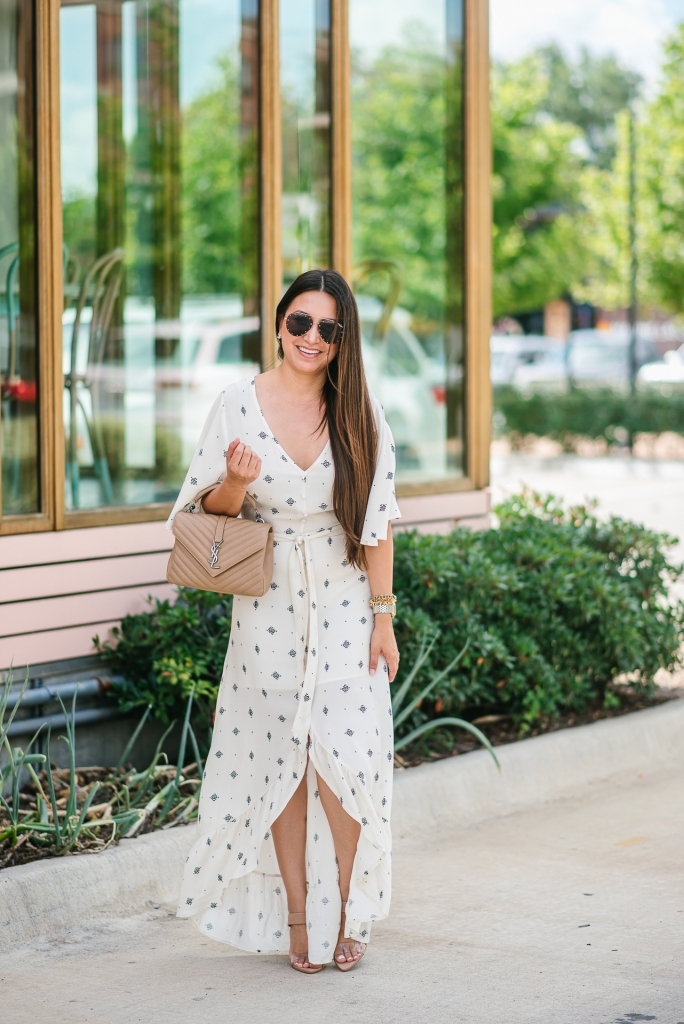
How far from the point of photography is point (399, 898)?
14.9 ft

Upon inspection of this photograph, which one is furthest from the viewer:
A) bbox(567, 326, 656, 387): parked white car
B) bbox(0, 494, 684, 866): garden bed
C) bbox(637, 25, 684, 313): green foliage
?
bbox(567, 326, 656, 387): parked white car

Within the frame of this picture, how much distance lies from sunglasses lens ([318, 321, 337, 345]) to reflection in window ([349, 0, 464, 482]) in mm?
3397

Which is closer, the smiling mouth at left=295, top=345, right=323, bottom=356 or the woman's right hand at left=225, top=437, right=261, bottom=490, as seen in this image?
the woman's right hand at left=225, top=437, right=261, bottom=490

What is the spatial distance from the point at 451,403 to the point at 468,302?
0.55 metres

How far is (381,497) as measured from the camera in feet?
12.6

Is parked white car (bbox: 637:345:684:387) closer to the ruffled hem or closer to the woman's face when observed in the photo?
the woman's face

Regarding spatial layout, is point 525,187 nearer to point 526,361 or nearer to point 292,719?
point 526,361

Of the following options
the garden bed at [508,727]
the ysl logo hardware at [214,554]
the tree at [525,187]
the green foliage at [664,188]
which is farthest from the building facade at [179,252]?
the tree at [525,187]

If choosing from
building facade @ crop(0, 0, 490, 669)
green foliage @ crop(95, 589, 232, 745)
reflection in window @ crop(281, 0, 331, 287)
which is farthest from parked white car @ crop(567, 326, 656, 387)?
green foliage @ crop(95, 589, 232, 745)

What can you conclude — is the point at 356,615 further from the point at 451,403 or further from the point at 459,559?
the point at 451,403

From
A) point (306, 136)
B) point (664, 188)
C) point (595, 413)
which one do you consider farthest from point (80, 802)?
point (664, 188)

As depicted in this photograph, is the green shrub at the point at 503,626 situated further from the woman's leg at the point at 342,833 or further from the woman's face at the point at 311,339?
the woman's face at the point at 311,339

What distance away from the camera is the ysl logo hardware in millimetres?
3732

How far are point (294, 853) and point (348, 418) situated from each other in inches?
47.5
